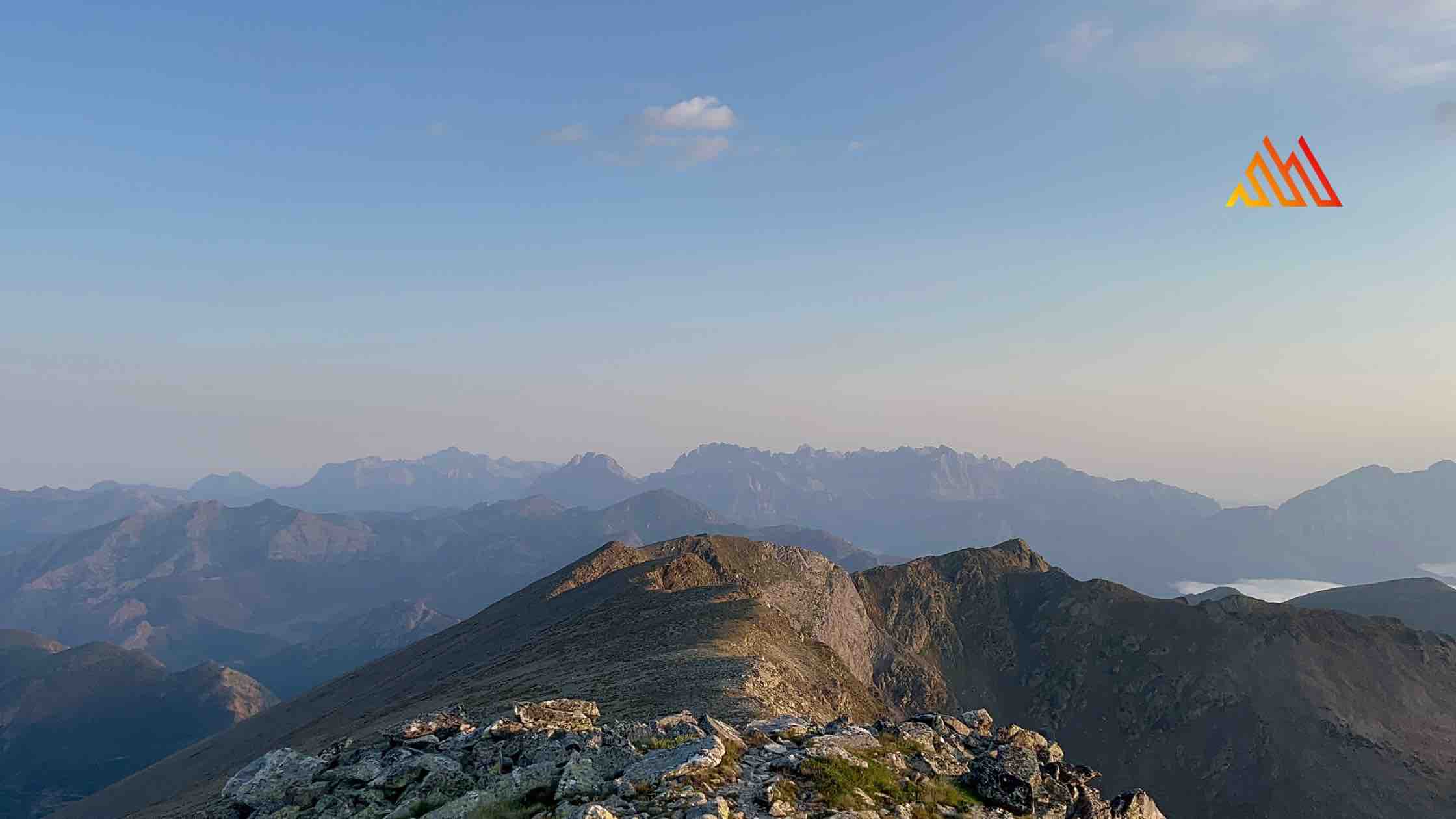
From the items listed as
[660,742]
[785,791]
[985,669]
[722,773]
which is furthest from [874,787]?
[985,669]

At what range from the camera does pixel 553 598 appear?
114 meters

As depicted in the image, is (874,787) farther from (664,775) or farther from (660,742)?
(660,742)

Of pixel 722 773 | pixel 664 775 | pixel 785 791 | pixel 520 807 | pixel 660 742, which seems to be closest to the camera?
pixel 520 807

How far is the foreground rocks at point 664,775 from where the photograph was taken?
20.6 metres

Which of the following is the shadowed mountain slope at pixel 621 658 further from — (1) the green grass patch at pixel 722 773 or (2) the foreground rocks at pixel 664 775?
(1) the green grass patch at pixel 722 773

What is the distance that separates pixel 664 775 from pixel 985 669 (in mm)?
146987

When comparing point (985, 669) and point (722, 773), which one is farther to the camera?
point (985, 669)

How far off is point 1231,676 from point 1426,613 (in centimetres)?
12097

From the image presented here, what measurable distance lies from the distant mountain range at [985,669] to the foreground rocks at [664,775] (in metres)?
29.4

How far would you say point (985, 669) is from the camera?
15025cm

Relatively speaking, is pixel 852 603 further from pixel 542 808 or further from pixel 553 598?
pixel 542 808

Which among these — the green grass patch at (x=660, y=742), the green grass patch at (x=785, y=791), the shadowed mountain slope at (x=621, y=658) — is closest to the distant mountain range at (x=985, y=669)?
the shadowed mountain slope at (x=621, y=658)

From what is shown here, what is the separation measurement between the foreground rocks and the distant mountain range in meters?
29.4

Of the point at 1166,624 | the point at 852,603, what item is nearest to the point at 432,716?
the point at 852,603
